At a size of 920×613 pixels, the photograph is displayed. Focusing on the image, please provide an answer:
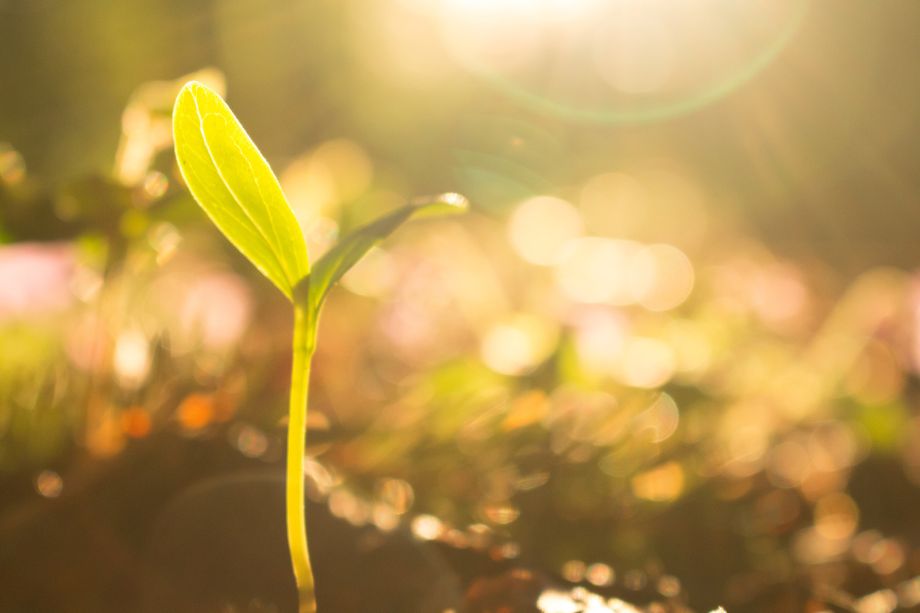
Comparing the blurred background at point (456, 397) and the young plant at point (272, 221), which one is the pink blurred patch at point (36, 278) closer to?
the blurred background at point (456, 397)

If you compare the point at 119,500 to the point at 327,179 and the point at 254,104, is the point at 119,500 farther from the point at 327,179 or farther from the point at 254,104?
the point at 254,104

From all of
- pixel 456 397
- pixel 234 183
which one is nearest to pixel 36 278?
pixel 456 397

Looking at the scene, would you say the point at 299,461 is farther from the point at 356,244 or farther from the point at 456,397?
the point at 456,397

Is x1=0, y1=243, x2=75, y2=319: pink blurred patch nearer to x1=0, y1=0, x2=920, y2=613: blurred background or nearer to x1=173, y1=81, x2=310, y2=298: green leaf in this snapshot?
x1=0, y1=0, x2=920, y2=613: blurred background

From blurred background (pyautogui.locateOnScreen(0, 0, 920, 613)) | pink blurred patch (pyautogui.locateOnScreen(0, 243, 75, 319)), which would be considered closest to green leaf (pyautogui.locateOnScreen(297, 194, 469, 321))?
blurred background (pyautogui.locateOnScreen(0, 0, 920, 613))

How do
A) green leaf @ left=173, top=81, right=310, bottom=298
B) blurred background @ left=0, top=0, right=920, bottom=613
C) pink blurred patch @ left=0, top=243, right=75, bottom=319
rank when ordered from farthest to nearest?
pink blurred patch @ left=0, top=243, right=75, bottom=319 < blurred background @ left=0, top=0, right=920, bottom=613 < green leaf @ left=173, top=81, right=310, bottom=298

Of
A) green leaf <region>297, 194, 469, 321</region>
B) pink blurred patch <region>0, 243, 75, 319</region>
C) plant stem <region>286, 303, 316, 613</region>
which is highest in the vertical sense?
pink blurred patch <region>0, 243, 75, 319</region>

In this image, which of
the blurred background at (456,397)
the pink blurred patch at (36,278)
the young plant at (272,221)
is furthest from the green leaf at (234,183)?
the pink blurred patch at (36,278)

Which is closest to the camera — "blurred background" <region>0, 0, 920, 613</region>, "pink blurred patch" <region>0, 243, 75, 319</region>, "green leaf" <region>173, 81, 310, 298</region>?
"green leaf" <region>173, 81, 310, 298</region>
